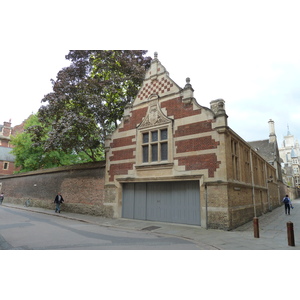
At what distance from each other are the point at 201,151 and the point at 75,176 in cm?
1088

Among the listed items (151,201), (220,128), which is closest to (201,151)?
(220,128)

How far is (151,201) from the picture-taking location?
13555mm

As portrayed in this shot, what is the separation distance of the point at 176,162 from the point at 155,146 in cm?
202

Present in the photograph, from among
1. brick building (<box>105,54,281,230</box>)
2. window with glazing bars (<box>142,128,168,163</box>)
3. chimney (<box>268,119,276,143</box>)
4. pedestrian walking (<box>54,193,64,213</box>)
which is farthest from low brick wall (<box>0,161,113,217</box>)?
chimney (<box>268,119,276,143</box>)

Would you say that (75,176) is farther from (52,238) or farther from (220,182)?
(220,182)

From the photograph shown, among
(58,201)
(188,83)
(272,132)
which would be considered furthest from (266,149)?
(58,201)

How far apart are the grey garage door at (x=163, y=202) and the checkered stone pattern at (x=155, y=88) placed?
5.70m

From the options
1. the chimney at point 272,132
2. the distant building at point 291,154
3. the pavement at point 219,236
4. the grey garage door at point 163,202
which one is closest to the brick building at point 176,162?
the grey garage door at point 163,202

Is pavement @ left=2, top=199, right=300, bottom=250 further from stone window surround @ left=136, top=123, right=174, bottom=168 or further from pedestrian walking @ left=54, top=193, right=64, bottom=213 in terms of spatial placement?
pedestrian walking @ left=54, top=193, right=64, bottom=213

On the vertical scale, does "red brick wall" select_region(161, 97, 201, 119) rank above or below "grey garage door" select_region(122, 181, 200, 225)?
above

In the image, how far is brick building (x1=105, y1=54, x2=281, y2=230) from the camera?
36.1ft

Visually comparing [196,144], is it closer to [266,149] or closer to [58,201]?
[58,201]

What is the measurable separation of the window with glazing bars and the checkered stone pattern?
2503 mm

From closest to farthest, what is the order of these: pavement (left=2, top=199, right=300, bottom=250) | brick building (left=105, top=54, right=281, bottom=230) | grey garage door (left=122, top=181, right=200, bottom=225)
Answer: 1. pavement (left=2, top=199, right=300, bottom=250)
2. brick building (left=105, top=54, right=281, bottom=230)
3. grey garage door (left=122, top=181, right=200, bottom=225)
